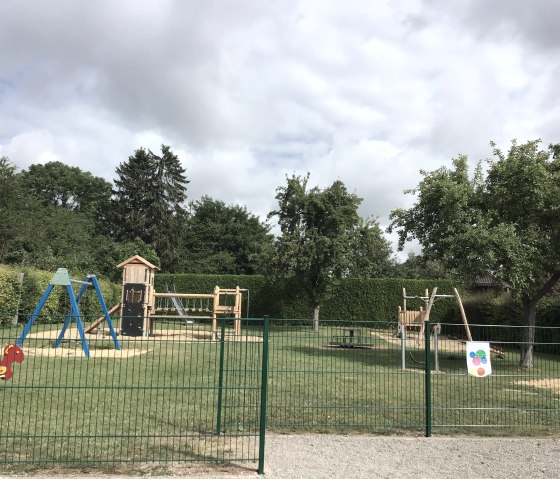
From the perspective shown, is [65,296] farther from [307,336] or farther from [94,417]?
[307,336]

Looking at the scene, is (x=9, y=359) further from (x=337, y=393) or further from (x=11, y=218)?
(x=11, y=218)

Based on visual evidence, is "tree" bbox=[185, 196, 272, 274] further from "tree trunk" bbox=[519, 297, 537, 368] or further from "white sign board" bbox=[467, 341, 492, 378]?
"white sign board" bbox=[467, 341, 492, 378]

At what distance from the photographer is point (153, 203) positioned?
56062 mm

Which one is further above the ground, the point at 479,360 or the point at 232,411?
the point at 479,360

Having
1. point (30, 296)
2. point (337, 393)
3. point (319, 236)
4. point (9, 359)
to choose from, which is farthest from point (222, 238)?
point (9, 359)

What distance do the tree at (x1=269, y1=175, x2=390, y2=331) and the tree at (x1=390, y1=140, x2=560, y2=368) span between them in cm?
1232

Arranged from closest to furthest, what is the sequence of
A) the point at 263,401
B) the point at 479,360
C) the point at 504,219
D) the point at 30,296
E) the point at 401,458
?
the point at 263,401, the point at 401,458, the point at 479,360, the point at 504,219, the point at 30,296

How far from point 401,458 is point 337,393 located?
3458 millimetres

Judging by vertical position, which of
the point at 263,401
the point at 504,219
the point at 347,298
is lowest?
the point at 263,401

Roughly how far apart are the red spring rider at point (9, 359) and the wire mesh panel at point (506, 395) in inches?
208

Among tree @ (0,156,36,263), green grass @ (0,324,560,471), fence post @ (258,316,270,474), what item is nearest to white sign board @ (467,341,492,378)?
green grass @ (0,324,560,471)

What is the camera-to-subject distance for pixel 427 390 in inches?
272

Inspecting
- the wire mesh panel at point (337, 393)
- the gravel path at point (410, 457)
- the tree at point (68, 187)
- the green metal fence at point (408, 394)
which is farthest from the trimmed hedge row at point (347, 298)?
the tree at point (68, 187)

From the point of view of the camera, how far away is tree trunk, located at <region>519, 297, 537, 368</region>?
8.32 m
